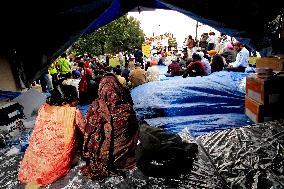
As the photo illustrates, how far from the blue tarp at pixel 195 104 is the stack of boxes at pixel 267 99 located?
25cm

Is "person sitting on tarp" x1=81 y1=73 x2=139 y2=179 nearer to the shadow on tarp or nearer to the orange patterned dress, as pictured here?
the orange patterned dress

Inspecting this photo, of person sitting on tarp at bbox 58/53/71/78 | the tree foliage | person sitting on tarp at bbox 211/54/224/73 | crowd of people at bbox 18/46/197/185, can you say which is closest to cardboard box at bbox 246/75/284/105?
crowd of people at bbox 18/46/197/185

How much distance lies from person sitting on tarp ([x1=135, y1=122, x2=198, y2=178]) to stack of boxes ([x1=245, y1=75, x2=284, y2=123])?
1.57 meters

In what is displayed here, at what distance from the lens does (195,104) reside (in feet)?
14.9

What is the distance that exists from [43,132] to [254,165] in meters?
2.30

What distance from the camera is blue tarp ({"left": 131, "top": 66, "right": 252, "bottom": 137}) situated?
3933mm

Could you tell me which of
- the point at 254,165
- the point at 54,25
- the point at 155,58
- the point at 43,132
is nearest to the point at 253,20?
the point at 254,165

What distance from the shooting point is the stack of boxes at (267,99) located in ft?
11.7

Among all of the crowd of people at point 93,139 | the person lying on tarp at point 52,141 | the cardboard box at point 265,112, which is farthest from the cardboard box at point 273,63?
the person lying on tarp at point 52,141

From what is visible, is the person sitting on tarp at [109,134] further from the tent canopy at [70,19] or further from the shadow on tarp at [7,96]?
the shadow on tarp at [7,96]

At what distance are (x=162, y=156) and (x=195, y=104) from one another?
2.20m

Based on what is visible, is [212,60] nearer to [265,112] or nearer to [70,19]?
[265,112]

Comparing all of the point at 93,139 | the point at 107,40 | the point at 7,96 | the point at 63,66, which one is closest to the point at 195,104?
the point at 93,139

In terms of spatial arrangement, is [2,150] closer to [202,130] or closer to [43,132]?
[43,132]
